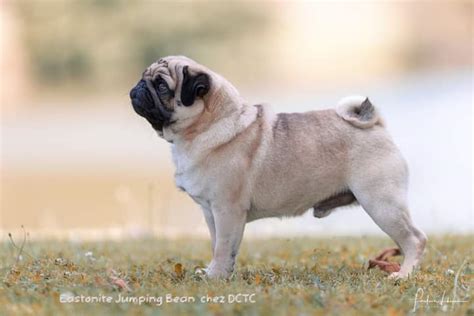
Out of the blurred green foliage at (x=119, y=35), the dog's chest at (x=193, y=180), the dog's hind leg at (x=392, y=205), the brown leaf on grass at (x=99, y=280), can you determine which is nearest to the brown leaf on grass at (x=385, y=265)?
the dog's hind leg at (x=392, y=205)

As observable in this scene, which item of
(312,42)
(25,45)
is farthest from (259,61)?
(25,45)

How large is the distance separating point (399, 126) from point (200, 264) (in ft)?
42.8

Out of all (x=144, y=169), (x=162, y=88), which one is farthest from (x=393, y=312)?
(x=144, y=169)

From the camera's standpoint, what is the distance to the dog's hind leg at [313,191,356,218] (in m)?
6.35

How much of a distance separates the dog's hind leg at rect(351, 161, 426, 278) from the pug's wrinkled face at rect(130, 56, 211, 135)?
1.33 metres

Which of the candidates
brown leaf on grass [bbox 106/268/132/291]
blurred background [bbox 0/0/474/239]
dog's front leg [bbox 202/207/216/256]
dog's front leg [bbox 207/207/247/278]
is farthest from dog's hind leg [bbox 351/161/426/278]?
blurred background [bbox 0/0/474/239]

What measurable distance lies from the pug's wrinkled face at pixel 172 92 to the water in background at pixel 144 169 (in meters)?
2.39

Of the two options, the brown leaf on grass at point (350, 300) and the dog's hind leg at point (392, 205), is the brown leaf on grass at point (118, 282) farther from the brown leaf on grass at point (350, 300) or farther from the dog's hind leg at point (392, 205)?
the dog's hind leg at point (392, 205)

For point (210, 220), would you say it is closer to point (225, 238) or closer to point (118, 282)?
point (225, 238)

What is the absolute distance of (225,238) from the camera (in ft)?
19.6

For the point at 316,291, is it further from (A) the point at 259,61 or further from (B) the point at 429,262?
(A) the point at 259,61

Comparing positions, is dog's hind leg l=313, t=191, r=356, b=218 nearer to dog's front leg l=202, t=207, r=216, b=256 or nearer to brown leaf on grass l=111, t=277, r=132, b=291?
dog's front leg l=202, t=207, r=216, b=256

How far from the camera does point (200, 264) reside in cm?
694

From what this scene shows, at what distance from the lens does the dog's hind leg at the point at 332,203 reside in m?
6.35
